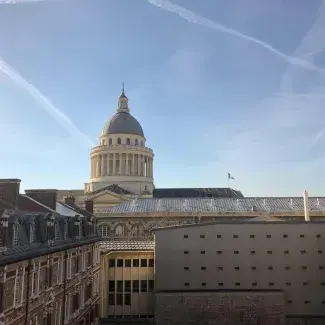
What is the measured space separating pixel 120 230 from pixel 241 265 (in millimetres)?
27048

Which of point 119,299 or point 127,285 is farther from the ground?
point 127,285

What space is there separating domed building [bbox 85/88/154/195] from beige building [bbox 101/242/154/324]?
5260 cm

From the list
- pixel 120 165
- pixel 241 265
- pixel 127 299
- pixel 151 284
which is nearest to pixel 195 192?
pixel 120 165

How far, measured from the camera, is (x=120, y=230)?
6431cm

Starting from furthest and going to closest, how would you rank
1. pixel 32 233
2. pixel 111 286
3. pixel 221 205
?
1. pixel 221 205
2. pixel 111 286
3. pixel 32 233

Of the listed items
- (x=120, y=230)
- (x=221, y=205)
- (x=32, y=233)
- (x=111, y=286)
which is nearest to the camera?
(x=32, y=233)

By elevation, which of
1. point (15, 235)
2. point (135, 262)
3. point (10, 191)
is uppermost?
point (10, 191)

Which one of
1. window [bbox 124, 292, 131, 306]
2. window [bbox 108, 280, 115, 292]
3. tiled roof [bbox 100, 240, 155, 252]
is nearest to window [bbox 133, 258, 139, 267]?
tiled roof [bbox 100, 240, 155, 252]

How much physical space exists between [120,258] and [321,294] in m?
21.8

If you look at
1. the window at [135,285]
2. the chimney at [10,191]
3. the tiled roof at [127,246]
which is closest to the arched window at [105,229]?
the tiled roof at [127,246]

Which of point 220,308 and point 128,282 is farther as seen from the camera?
point 128,282

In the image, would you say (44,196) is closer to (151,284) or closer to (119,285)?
(119,285)

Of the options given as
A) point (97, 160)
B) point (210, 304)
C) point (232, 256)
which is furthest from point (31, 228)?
point (97, 160)

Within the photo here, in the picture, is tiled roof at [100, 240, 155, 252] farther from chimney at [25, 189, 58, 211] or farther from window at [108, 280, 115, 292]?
chimney at [25, 189, 58, 211]
